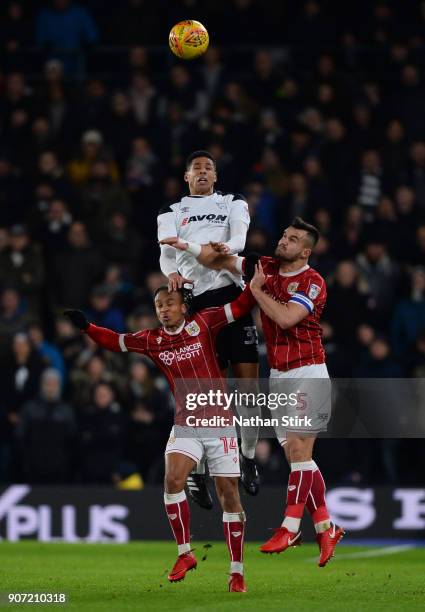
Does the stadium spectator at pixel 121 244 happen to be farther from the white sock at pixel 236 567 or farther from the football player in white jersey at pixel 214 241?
the white sock at pixel 236 567

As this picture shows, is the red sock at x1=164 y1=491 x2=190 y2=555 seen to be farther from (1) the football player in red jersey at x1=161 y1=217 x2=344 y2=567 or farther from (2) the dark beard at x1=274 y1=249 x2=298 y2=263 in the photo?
(2) the dark beard at x1=274 y1=249 x2=298 y2=263

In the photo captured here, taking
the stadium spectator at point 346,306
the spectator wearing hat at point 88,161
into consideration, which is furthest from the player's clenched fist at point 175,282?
the spectator wearing hat at point 88,161

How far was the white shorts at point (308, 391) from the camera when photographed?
12156 millimetres

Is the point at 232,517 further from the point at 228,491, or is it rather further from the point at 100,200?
the point at 100,200

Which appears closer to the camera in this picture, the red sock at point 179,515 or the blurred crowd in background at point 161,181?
the red sock at point 179,515

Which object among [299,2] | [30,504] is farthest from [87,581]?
[299,2]

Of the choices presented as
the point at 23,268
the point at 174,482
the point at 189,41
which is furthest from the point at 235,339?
the point at 23,268

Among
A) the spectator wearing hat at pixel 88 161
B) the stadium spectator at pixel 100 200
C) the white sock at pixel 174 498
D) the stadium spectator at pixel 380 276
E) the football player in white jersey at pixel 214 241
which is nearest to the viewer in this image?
the white sock at pixel 174 498

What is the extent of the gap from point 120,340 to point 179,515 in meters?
1.50

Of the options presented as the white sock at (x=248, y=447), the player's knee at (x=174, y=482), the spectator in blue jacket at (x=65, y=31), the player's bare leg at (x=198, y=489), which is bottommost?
the player's bare leg at (x=198, y=489)

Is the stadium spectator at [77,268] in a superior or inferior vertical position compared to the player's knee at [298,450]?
superior

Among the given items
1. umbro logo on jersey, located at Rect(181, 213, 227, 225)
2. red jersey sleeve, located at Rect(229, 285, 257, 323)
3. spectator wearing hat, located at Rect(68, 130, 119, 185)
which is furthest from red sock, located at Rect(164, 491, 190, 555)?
spectator wearing hat, located at Rect(68, 130, 119, 185)

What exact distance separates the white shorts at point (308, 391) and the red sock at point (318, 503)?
1.22 ft

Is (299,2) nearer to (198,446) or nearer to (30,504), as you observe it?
(30,504)
